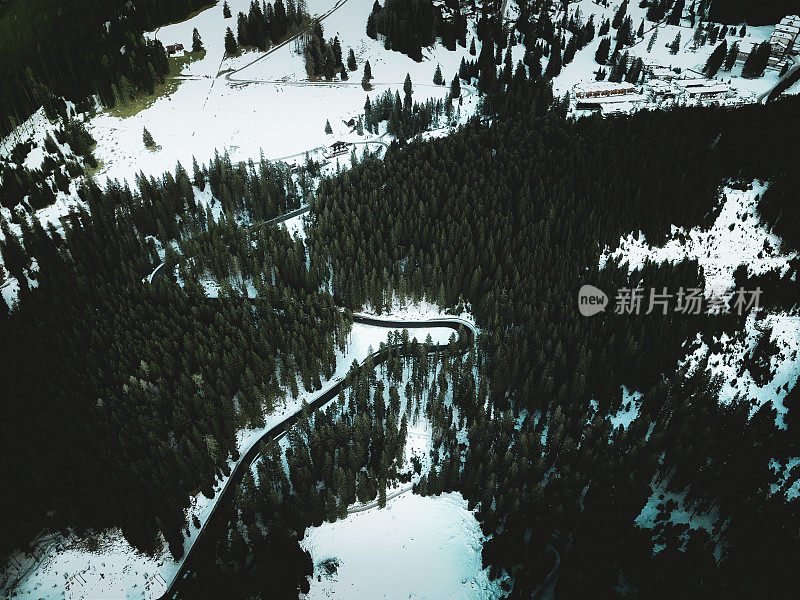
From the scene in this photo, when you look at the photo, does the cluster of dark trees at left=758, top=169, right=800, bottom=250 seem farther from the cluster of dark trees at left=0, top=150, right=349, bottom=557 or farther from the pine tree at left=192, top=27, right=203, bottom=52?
the pine tree at left=192, top=27, right=203, bottom=52

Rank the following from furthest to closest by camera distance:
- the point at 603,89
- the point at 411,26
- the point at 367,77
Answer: the point at 411,26 → the point at 367,77 → the point at 603,89

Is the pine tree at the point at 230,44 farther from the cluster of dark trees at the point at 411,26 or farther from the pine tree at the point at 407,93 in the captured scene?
the pine tree at the point at 407,93

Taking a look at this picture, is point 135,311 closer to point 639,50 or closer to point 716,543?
point 716,543

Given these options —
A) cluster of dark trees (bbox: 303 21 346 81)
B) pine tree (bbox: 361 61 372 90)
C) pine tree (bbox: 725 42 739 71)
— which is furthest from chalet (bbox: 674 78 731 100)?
cluster of dark trees (bbox: 303 21 346 81)

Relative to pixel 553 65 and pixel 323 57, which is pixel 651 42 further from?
pixel 323 57

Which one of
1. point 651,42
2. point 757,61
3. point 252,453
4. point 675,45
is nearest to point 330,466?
point 252,453

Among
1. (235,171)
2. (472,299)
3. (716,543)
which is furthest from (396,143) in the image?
(716,543)

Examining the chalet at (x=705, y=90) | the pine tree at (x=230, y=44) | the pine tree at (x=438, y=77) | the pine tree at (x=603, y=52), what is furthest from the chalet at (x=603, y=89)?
the pine tree at (x=230, y=44)

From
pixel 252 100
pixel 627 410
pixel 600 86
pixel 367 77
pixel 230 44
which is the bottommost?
pixel 627 410
